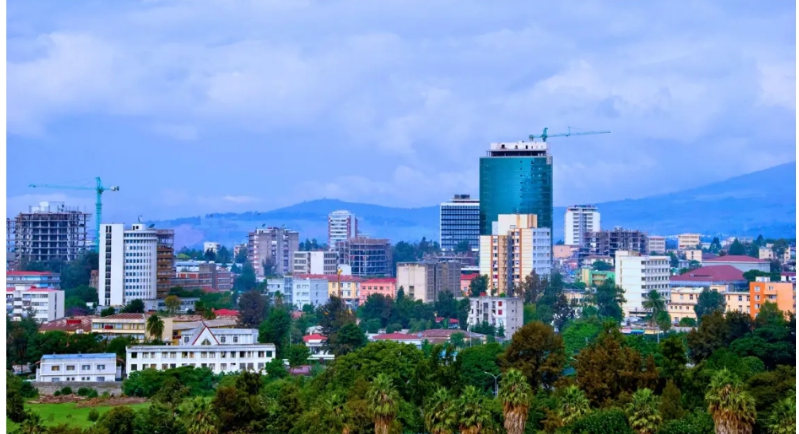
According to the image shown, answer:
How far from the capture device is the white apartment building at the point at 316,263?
45031mm

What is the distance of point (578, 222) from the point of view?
60562 mm

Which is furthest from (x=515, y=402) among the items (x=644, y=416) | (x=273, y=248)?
(x=273, y=248)

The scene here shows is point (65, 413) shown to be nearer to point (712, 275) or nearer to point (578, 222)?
point (712, 275)

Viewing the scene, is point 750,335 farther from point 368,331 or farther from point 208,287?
point 208,287

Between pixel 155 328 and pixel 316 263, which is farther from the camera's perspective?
pixel 316 263

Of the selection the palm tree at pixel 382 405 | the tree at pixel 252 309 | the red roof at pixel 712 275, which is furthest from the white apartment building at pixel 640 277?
the palm tree at pixel 382 405

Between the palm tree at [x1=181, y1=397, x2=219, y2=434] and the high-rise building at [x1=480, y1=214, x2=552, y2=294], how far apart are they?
26930 mm

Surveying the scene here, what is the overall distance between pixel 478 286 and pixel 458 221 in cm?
2224

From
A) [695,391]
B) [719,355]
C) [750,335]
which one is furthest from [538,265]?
[695,391]

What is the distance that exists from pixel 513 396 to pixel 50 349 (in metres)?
10.5

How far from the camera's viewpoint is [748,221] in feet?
259

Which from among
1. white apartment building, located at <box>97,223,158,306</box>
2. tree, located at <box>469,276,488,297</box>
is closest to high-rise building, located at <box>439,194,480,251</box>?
tree, located at <box>469,276,488,297</box>

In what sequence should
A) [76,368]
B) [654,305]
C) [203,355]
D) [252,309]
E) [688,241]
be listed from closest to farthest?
[76,368], [203,355], [252,309], [654,305], [688,241]

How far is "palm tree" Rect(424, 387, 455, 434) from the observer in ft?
34.2
